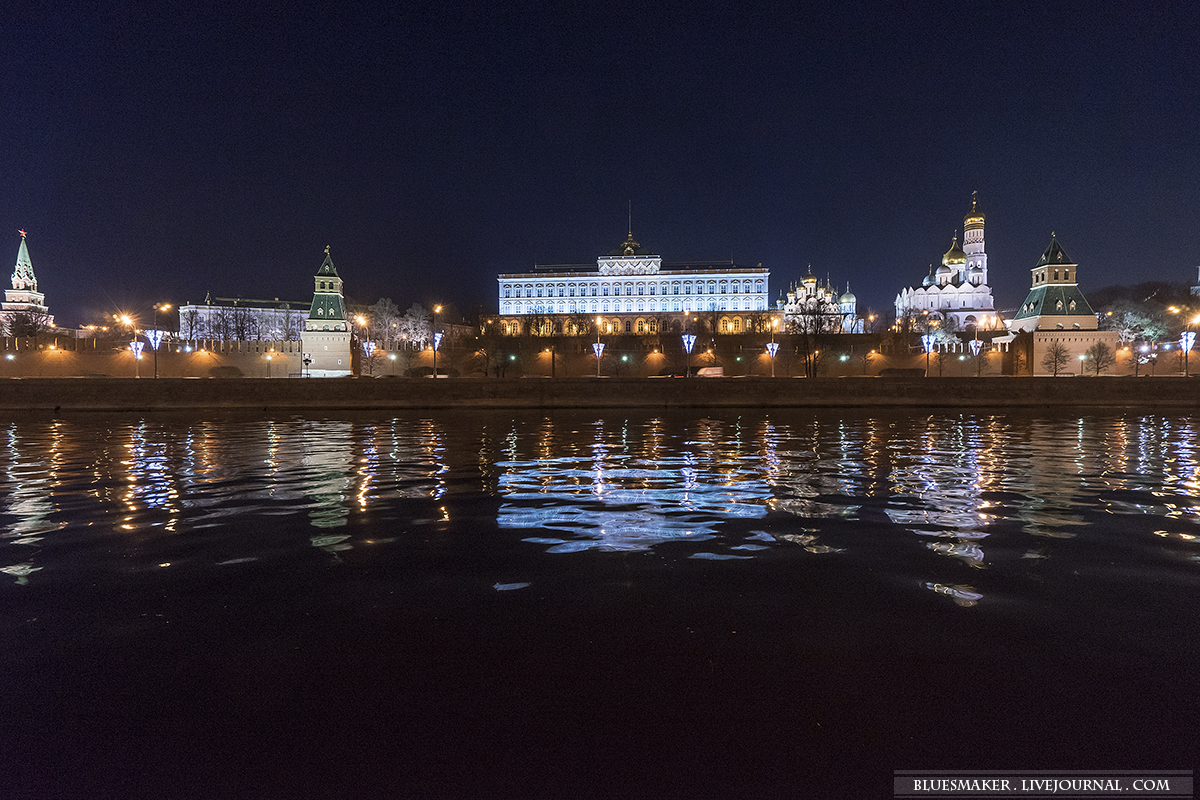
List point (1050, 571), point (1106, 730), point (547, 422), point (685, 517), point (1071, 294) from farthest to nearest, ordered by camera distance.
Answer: point (1071, 294) → point (547, 422) → point (685, 517) → point (1050, 571) → point (1106, 730)

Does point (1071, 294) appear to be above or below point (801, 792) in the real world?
above

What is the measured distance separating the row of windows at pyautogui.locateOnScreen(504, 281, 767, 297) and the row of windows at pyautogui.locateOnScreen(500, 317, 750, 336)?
46.5ft

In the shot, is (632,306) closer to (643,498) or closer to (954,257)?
(954,257)

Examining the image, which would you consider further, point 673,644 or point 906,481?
point 906,481

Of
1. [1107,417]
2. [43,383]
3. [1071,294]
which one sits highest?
[1071,294]

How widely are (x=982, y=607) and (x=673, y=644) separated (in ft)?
8.74

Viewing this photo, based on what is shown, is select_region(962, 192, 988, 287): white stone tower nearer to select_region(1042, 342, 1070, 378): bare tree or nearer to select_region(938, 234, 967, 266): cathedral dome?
select_region(938, 234, 967, 266): cathedral dome

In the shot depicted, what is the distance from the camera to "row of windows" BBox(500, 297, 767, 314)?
125125 mm

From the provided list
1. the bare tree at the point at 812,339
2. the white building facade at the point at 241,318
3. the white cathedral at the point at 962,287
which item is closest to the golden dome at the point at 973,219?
the white cathedral at the point at 962,287

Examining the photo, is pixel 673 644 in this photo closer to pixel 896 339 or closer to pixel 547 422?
pixel 547 422

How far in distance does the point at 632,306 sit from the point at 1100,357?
80764 millimetres

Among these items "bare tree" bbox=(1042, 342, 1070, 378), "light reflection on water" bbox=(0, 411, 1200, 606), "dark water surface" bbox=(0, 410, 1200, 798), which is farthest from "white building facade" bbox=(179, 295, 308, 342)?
"dark water surface" bbox=(0, 410, 1200, 798)

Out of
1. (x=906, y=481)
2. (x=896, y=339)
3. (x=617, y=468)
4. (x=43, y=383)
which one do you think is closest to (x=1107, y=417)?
(x=906, y=481)

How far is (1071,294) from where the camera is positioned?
215 ft
